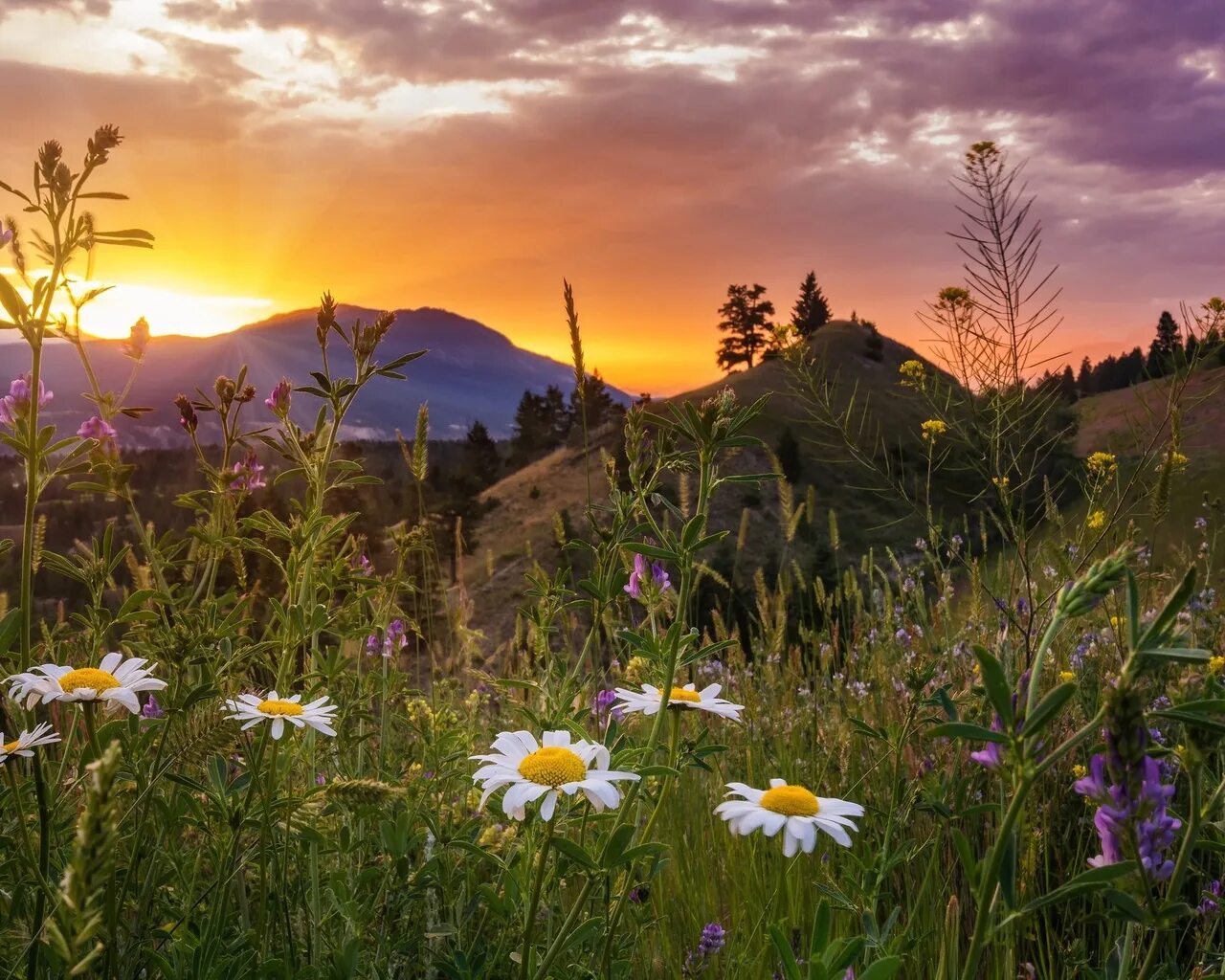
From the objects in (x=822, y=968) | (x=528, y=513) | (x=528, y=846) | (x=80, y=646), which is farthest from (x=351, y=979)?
(x=528, y=513)

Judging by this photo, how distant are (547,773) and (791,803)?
424 mm

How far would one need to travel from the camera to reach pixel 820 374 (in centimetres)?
386

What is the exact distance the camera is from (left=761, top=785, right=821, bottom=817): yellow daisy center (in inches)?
58.2

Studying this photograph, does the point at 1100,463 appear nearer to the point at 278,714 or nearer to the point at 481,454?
the point at 278,714

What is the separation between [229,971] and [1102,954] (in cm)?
243

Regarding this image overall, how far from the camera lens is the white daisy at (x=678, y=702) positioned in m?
1.65

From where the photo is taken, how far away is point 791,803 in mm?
1486

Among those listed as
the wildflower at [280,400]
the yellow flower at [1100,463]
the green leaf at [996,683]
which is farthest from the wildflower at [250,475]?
the yellow flower at [1100,463]

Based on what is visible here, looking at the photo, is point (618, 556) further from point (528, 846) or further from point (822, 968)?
point (822, 968)

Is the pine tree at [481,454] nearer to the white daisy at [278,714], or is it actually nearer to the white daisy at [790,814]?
the white daisy at [278,714]

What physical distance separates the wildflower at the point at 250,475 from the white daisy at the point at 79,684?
2.93 ft

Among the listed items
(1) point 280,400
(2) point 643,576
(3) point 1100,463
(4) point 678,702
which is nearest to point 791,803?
(4) point 678,702

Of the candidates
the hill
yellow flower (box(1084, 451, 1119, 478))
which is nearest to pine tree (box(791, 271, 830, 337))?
the hill

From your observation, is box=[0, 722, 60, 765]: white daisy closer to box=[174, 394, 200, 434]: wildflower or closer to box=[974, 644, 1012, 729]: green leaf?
box=[174, 394, 200, 434]: wildflower
